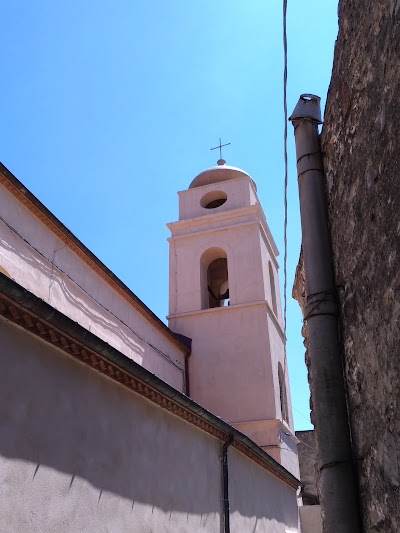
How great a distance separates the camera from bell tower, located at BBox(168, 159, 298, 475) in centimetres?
1400

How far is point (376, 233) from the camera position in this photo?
239 centimetres

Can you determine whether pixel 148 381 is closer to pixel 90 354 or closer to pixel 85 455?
pixel 90 354

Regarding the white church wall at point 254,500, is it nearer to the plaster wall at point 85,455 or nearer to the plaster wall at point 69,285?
the plaster wall at point 85,455

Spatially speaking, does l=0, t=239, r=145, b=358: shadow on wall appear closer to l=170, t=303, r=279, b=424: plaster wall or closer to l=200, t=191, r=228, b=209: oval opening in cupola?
l=170, t=303, r=279, b=424: plaster wall

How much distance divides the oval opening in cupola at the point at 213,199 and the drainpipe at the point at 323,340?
1392 centimetres

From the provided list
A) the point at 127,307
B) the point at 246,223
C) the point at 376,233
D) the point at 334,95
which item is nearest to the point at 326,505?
the point at 376,233

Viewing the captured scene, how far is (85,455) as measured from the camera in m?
4.25

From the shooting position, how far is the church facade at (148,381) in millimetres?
3748

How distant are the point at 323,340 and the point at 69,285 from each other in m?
7.52

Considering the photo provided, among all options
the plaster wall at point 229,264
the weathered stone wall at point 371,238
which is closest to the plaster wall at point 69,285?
the plaster wall at point 229,264

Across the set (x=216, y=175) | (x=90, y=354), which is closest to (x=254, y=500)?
(x=90, y=354)

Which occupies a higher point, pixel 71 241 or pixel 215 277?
pixel 215 277

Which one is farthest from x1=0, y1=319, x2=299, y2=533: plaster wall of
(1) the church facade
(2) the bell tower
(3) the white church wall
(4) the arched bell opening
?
(4) the arched bell opening

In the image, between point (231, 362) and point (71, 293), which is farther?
point (231, 362)
